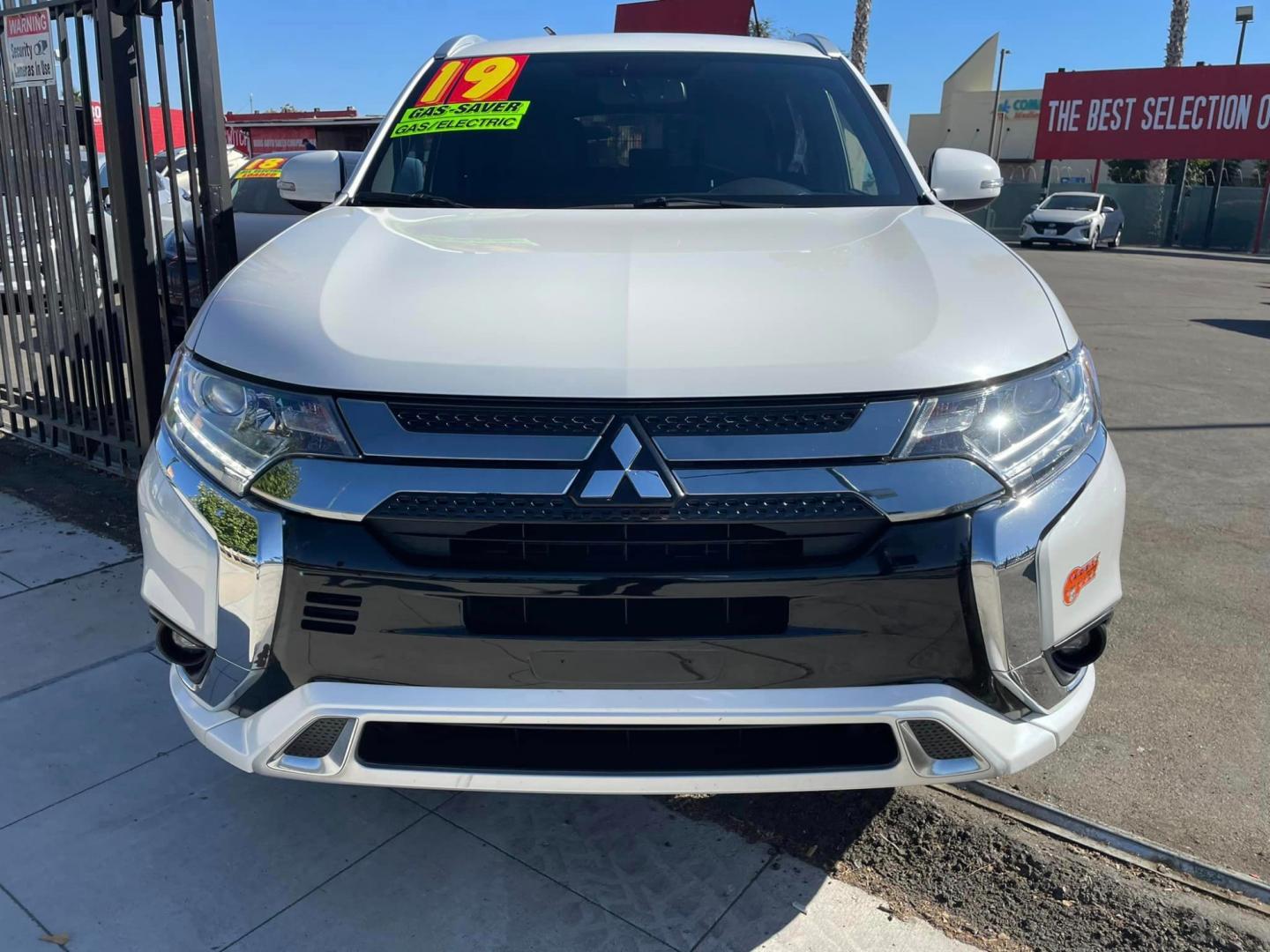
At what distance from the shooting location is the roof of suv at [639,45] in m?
3.57

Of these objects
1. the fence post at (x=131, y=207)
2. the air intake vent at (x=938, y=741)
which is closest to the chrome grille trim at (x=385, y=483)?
the air intake vent at (x=938, y=741)

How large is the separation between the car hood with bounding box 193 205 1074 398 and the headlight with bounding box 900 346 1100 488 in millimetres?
48

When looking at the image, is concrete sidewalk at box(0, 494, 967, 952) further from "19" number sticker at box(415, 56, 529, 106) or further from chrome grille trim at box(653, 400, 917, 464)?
"19" number sticker at box(415, 56, 529, 106)

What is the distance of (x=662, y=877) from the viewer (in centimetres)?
238

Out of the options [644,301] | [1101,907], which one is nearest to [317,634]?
[644,301]

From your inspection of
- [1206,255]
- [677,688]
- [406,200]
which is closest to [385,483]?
[677,688]

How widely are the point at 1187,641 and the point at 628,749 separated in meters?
2.43

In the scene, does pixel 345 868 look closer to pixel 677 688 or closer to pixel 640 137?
pixel 677 688

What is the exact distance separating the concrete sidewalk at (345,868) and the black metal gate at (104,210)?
2202 mm

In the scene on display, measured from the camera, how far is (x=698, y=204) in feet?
9.90

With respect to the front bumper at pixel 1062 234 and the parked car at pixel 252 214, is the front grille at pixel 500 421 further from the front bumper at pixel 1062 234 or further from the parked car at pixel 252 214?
the front bumper at pixel 1062 234

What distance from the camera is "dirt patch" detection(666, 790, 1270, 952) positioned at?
2.18 metres

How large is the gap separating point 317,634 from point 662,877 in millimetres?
1053

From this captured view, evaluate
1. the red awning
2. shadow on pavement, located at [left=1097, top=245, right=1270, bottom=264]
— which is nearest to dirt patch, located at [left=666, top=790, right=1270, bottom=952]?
the red awning
